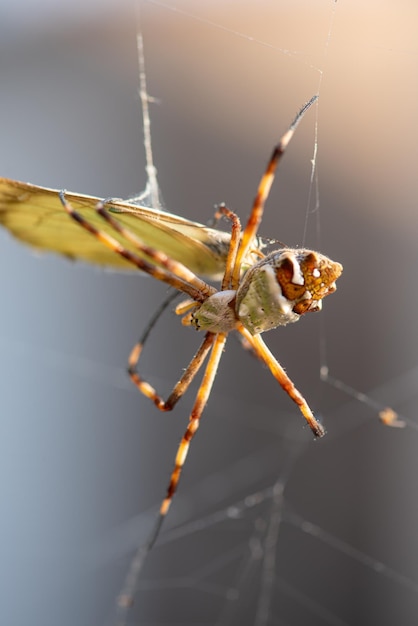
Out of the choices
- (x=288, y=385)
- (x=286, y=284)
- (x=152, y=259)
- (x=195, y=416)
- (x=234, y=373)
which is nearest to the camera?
(x=286, y=284)

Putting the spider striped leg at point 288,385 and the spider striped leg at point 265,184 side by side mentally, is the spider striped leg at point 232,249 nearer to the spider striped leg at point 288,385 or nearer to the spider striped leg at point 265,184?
the spider striped leg at point 265,184

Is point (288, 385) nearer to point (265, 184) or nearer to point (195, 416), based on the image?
point (195, 416)

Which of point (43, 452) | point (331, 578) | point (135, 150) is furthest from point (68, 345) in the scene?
point (331, 578)

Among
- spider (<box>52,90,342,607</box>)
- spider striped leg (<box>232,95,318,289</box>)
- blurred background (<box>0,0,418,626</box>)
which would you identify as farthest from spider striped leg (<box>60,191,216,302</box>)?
blurred background (<box>0,0,418,626</box>)

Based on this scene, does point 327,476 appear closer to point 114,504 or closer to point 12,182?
point 114,504

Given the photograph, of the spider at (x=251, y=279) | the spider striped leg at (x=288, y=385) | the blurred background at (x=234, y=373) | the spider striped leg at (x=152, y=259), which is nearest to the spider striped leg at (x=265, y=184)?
the spider at (x=251, y=279)

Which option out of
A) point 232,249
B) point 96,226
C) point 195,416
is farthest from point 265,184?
point 195,416

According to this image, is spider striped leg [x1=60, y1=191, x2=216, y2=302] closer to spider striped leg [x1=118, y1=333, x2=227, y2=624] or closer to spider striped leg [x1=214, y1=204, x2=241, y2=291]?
spider striped leg [x1=214, y1=204, x2=241, y2=291]
